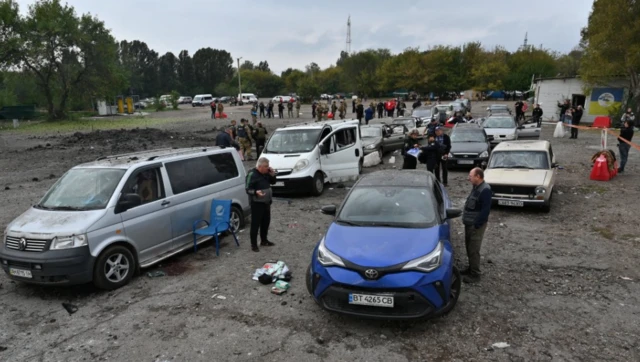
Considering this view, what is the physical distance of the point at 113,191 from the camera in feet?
20.3

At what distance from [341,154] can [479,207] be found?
6.75 m

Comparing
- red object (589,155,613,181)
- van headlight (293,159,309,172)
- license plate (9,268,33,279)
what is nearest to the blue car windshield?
license plate (9,268,33,279)

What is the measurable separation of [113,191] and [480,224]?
5.43 metres

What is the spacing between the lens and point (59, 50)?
40.8 metres

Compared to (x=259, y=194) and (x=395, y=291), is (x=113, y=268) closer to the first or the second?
(x=259, y=194)

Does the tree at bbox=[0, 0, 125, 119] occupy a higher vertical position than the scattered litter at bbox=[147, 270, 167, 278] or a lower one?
higher

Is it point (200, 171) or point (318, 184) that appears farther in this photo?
point (318, 184)

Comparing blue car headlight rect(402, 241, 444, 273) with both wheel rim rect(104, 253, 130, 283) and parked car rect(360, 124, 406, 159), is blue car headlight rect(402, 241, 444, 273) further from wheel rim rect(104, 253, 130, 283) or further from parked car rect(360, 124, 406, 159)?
parked car rect(360, 124, 406, 159)

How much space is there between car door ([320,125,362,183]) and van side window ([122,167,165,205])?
563 cm

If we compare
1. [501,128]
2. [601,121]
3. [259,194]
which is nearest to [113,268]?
[259,194]

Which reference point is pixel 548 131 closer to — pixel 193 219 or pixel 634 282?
pixel 634 282

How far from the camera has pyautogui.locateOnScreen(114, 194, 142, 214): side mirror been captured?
19.9 ft

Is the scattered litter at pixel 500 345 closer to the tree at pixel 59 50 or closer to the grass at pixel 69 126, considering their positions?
the grass at pixel 69 126

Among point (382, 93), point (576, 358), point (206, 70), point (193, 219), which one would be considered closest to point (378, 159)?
point (193, 219)
